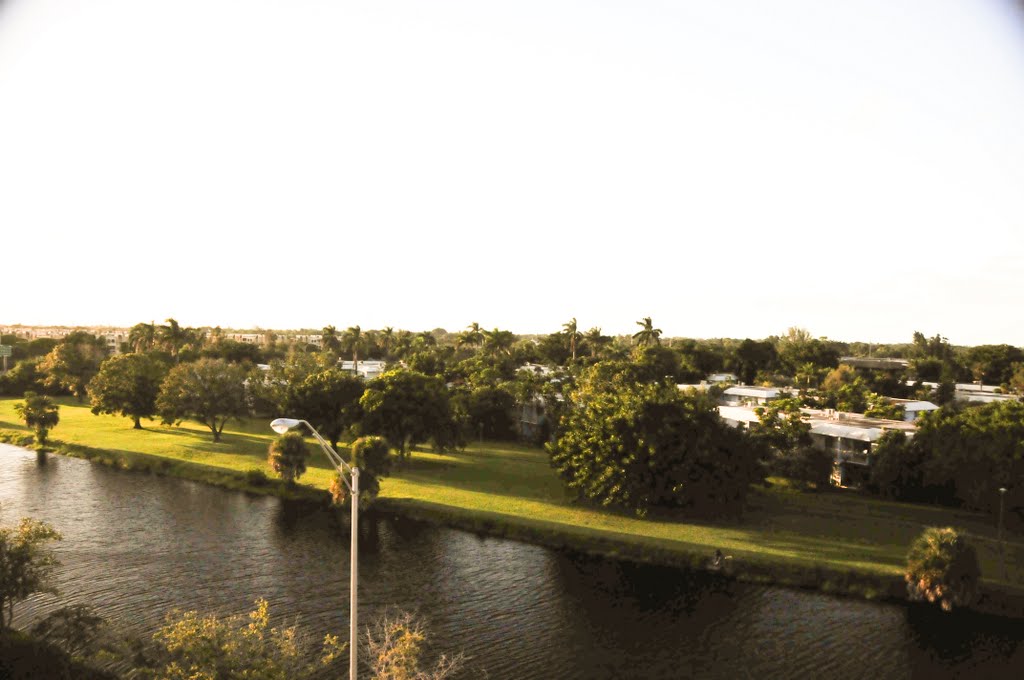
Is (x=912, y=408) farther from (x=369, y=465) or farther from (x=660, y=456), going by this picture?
(x=369, y=465)

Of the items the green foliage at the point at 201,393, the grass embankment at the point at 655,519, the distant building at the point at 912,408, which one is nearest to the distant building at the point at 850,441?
the grass embankment at the point at 655,519

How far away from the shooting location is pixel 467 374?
309 ft

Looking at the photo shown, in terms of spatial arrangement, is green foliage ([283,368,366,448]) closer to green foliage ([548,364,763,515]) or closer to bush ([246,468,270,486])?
bush ([246,468,270,486])

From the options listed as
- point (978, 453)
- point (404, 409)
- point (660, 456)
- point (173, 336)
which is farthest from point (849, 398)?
point (173, 336)

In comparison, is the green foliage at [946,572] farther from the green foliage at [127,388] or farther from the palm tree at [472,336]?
the palm tree at [472,336]

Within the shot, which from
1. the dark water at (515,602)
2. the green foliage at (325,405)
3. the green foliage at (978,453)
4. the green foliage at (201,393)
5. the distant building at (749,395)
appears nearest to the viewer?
the dark water at (515,602)

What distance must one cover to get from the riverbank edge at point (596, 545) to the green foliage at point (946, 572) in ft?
2.72

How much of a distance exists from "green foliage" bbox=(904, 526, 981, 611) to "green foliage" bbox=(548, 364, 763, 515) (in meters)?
12.8

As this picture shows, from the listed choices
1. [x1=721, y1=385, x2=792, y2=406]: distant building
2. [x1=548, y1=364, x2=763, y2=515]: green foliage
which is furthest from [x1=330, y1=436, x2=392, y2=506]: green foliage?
[x1=721, y1=385, x2=792, y2=406]: distant building

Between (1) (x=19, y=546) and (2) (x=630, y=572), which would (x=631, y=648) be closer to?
(2) (x=630, y=572)

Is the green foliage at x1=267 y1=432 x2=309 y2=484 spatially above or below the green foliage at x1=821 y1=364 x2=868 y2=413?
below

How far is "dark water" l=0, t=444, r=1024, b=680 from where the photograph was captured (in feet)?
94.8

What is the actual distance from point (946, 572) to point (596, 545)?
55.7 ft

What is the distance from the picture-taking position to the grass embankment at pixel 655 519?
123 feet
